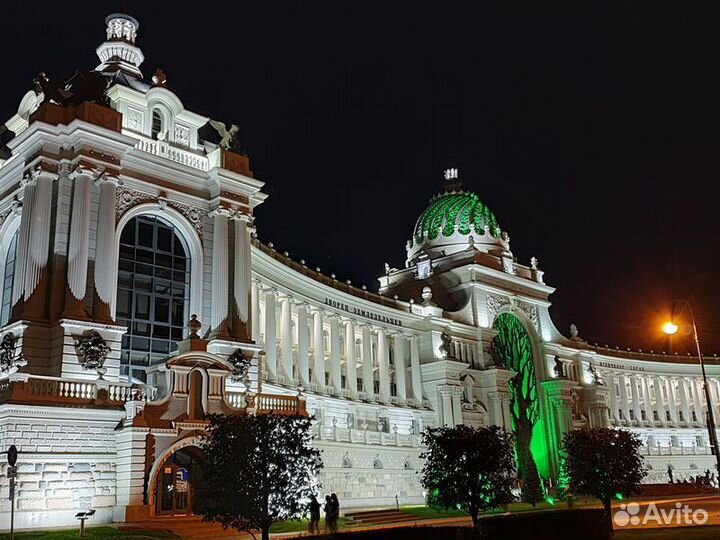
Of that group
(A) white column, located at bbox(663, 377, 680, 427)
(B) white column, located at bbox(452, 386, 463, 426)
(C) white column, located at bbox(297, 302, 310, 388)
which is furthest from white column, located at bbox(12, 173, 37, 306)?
(A) white column, located at bbox(663, 377, 680, 427)

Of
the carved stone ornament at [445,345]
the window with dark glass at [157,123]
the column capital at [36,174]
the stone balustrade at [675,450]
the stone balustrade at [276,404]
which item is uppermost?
the window with dark glass at [157,123]

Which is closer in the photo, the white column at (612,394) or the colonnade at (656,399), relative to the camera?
the white column at (612,394)

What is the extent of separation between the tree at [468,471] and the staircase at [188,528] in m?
8.42

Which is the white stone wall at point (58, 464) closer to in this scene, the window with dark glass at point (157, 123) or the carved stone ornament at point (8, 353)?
the carved stone ornament at point (8, 353)

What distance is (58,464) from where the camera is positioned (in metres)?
33.7

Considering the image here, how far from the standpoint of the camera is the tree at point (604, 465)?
35.9 meters

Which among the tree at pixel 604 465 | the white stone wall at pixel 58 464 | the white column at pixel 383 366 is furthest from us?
the white column at pixel 383 366

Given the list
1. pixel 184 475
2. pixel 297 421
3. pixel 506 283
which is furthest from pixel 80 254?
pixel 506 283

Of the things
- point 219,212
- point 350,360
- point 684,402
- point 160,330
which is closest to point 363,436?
point 350,360

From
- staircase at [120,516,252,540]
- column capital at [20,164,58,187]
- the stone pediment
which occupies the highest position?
column capital at [20,164,58,187]

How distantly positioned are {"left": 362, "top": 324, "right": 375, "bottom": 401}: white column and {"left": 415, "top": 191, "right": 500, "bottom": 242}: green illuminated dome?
23.8m

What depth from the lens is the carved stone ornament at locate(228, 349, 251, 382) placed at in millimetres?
43656

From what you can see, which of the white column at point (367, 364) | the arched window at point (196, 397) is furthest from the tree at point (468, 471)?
the white column at point (367, 364)

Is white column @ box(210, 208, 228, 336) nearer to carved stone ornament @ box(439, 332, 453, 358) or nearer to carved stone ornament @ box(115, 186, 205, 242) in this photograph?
carved stone ornament @ box(115, 186, 205, 242)
